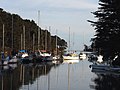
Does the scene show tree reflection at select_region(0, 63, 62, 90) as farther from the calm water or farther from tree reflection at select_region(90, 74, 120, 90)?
tree reflection at select_region(90, 74, 120, 90)

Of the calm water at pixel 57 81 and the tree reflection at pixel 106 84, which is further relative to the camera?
the calm water at pixel 57 81

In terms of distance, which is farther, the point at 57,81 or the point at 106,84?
the point at 57,81

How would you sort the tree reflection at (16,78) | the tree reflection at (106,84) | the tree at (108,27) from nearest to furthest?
1. the tree reflection at (106,84)
2. the tree reflection at (16,78)
3. the tree at (108,27)

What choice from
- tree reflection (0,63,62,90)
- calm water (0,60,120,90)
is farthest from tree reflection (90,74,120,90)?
tree reflection (0,63,62,90)

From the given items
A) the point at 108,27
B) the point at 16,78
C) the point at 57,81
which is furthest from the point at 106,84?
the point at 108,27

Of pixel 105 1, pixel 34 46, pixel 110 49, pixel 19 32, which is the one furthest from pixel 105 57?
pixel 34 46

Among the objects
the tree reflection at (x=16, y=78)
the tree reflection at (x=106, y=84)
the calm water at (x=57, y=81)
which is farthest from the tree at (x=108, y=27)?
the tree reflection at (x=106, y=84)

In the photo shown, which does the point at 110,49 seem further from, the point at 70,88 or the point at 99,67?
the point at 70,88

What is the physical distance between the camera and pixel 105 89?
3042 centimetres

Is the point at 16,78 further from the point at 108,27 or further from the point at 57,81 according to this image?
the point at 108,27

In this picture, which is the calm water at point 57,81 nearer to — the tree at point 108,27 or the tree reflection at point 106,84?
the tree reflection at point 106,84

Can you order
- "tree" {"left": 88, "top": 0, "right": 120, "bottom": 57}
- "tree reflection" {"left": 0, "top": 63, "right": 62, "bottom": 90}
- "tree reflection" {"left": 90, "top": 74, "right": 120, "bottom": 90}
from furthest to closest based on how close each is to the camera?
"tree" {"left": 88, "top": 0, "right": 120, "bottom": 57}, "tree reflection" {"left": 0, "top": 63, "right": 62, "bottom": 90}, "tree reflection" {"left": 90, "top": 74, "right": 120, "bottom": 90}

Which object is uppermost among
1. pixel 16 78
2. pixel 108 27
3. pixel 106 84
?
pixel 108 27

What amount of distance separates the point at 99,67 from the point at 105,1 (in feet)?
30.9
